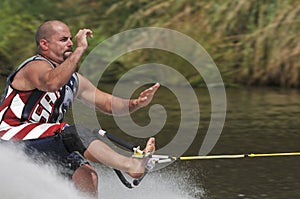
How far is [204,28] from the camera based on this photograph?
1545 cm

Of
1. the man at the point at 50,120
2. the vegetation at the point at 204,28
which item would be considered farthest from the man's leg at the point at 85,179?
the vegetation at the point at 204,28

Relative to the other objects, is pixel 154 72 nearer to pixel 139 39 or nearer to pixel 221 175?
pixel 139 39

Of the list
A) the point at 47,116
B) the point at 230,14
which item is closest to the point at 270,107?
the point at 230,14

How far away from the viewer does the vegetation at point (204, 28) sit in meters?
14.9

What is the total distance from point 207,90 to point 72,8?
3321 millimetres

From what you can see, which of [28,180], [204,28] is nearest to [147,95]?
[28,180]

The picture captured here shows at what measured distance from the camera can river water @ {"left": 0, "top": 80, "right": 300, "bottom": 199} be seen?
22.6 feet

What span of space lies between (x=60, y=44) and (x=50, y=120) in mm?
528

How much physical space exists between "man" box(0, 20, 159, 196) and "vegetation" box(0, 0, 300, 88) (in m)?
8.02

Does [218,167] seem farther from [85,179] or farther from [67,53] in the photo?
[67,53]

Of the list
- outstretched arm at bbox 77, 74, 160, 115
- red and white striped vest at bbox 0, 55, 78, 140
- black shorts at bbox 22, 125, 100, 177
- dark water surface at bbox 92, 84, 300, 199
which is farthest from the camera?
dark water surface at bbox 92, 84, 300, 199

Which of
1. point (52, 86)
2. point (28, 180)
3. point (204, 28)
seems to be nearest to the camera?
point (52, 86)

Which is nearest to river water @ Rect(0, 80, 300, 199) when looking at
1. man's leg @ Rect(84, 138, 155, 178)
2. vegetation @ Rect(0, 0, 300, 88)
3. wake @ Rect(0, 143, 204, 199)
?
wake @ Rect(0, 143, 204, 199)

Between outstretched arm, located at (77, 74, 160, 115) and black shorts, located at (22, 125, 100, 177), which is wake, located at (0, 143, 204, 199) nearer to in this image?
black shorts, located at (22, 125, 100, 177)
